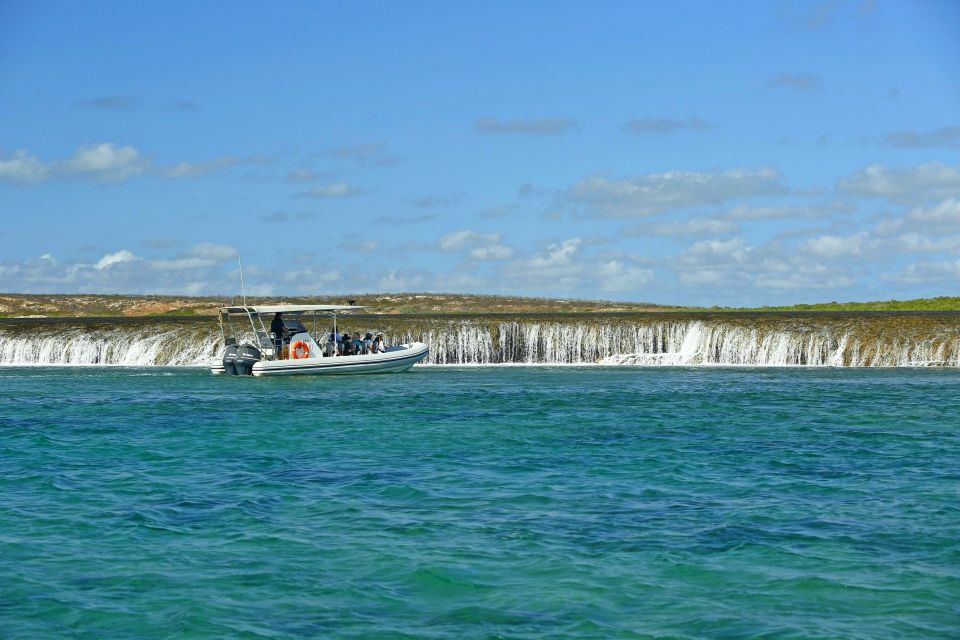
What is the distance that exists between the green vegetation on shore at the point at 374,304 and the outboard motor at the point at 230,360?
36618 millimetres

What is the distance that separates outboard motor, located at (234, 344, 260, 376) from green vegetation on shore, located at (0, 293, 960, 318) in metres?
36.5

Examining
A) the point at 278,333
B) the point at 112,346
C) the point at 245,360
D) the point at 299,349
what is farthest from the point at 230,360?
the point at 112,346

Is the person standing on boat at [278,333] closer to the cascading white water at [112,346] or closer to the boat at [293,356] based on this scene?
the boat at [293,356]

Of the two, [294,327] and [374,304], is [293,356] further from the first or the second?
[374,304]

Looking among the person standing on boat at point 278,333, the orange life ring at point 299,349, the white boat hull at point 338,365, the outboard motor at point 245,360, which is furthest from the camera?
the person standing on boat at point 278,333

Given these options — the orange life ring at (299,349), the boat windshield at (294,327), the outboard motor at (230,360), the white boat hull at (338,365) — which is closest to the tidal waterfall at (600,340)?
the white boat hull at (338,365)

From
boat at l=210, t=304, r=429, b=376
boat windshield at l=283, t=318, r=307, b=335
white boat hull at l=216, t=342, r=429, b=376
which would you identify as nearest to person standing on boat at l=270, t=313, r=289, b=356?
boat at l=210, t=304, r=429, b=376

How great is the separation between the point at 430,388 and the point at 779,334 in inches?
801

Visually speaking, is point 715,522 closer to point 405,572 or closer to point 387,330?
point 405,572

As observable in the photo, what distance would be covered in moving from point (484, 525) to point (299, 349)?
3294cm

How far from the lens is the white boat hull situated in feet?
150

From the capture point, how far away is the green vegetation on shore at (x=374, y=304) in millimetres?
83812

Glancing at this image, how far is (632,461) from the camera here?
19.9m

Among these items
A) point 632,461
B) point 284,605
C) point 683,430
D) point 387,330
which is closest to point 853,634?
point 284,605
